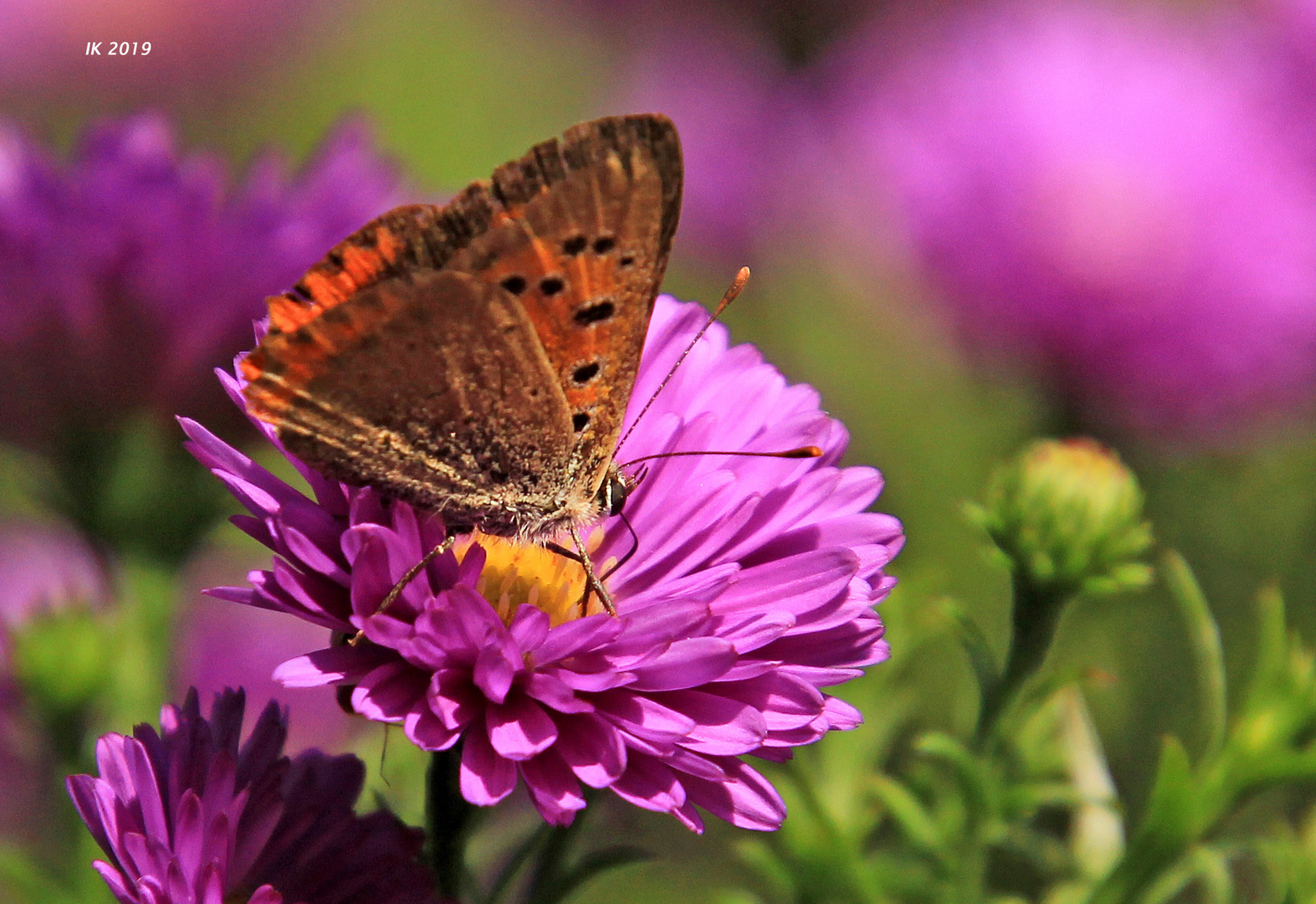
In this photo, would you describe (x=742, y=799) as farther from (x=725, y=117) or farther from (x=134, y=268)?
(x=725, y=117)

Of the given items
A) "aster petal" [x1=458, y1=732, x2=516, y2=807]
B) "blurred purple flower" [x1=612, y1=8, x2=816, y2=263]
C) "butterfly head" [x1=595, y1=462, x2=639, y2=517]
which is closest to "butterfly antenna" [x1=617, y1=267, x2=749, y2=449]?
"butterfly head" [x1=595, y1=462, x2=639, y2=517]

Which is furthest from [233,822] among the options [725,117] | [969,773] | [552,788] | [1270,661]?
[725,117]

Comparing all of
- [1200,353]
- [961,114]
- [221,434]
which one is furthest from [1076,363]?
[221,434]

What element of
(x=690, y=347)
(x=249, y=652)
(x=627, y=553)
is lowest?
(x=249, y=652)

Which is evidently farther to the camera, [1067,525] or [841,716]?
[1067,525]

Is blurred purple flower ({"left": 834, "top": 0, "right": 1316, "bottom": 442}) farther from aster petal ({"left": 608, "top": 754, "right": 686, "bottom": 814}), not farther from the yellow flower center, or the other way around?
aster petal ({"left": 608, "top": 754, "right": 686, "bottom": 814})

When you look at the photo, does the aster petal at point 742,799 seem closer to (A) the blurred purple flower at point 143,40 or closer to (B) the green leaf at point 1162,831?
(B) the green leaf at point 1162,831

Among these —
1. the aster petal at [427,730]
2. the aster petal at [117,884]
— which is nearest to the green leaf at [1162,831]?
the aster petal at [427,730]
